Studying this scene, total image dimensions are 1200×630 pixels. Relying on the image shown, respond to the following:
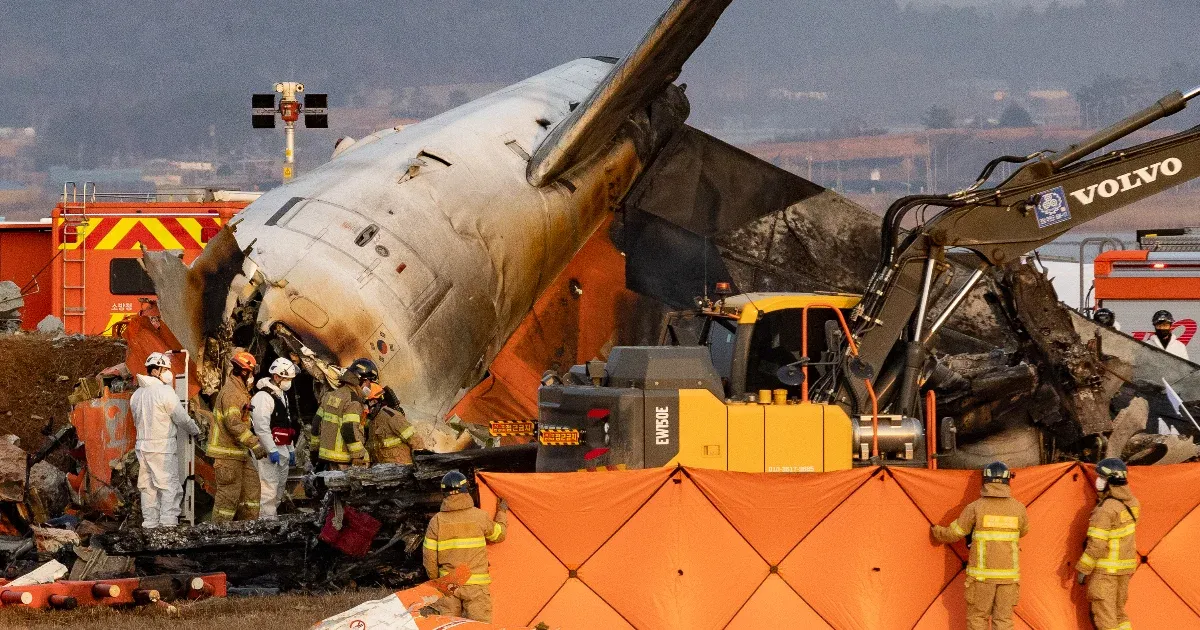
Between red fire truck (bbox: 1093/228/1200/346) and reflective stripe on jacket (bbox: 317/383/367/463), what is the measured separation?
47.1ft

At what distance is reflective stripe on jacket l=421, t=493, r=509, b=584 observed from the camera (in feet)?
34.6

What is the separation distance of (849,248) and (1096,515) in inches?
424

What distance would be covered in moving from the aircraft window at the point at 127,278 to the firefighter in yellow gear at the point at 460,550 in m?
12.5

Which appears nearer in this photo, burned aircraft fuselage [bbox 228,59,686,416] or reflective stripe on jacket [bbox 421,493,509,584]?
reflective stripe on jacket [bbox 421,493,509,584]

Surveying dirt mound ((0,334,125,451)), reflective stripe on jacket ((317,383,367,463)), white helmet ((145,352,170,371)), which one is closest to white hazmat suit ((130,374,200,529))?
white helmet ((145,352,170,371))

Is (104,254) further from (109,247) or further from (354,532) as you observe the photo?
(354,532)

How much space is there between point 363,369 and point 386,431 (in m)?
0.64

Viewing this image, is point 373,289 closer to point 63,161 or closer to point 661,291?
point 661,291

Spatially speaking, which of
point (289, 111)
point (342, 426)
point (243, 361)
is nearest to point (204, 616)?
point (342, 426)

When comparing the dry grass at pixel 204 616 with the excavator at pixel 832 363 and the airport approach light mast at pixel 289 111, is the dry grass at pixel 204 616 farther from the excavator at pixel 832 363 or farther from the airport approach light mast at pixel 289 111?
the airport approach light mast at pixel 289 111

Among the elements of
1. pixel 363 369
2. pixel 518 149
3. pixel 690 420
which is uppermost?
pixel 518 149

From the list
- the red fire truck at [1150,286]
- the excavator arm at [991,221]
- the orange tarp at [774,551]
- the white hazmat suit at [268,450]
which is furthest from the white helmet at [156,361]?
the red fire truck at [1150,286]

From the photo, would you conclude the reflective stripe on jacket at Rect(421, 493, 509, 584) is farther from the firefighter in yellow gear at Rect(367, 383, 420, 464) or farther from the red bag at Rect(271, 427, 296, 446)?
the red bag at Rect(271, 427, 296, 446)

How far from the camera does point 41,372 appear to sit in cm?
1919
